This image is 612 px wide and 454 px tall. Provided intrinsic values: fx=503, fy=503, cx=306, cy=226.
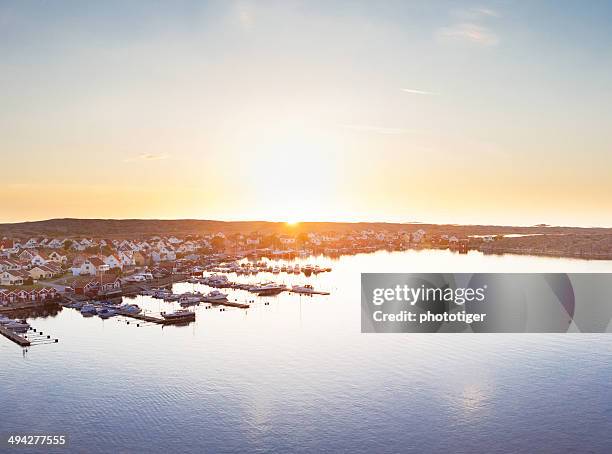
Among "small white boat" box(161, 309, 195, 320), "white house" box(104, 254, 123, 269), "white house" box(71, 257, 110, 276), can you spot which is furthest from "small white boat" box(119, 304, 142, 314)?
"white house" box(104, 254, 123, 269)

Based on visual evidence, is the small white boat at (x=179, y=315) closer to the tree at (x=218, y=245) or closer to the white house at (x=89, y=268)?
the white house at (x=89, y=268)

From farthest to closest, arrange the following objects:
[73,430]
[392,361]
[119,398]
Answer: [392,361] < [119,398] < [73,430]

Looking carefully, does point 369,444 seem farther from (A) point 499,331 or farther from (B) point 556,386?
(A) point 499,331

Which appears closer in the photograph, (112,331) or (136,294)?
(112,331)

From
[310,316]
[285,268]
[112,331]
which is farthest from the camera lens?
[285,268]

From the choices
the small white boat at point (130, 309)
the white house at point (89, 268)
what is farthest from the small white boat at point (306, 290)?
the white house at point (89, 268)

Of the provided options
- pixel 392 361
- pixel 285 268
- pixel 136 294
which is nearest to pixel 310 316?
pixel 392 361

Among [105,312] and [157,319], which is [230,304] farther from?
[105,312]
